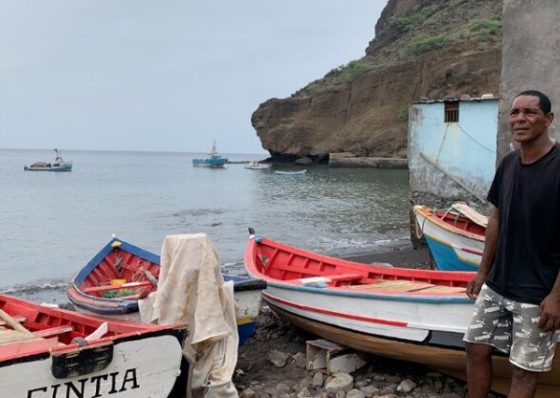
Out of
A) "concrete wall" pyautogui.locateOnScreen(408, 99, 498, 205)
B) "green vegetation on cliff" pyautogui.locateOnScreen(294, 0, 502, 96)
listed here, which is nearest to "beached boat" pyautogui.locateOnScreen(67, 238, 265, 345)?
"concrete wall" pyautogui.locateOnScreen(408, 99, 498, 205)

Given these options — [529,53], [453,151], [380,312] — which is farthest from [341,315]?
[453,151]

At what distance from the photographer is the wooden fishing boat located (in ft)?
15.6

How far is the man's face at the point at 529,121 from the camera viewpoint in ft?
10.8

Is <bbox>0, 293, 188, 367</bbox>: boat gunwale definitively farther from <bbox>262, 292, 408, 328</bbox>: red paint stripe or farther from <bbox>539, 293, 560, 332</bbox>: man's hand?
<bbox>539, 293, 560, 332</bbox>: man's hand

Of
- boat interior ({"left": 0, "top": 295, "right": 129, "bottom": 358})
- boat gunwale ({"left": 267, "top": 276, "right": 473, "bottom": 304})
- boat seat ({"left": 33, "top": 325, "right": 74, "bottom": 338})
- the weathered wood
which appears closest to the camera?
boat interior ({"left": 0, "top": 295, "right": 129, "bottom": 358})

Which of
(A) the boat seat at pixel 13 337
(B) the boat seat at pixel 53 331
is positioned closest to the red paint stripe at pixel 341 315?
(B) the boat seat at pixel 53 331

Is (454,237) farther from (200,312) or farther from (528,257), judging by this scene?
(528,257)

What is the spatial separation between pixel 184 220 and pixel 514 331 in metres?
23.4

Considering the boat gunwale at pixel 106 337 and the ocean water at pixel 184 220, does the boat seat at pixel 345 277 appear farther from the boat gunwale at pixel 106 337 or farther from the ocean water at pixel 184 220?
the ocean water at pixel 184 220

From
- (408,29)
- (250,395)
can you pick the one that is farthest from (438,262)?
(408,29)

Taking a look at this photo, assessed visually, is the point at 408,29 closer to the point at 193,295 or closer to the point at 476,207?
the point at 476,207

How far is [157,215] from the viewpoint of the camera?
27734mm

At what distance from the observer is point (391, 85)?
205 feet

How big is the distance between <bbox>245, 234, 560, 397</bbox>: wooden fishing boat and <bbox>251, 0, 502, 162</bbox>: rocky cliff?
150 ft
